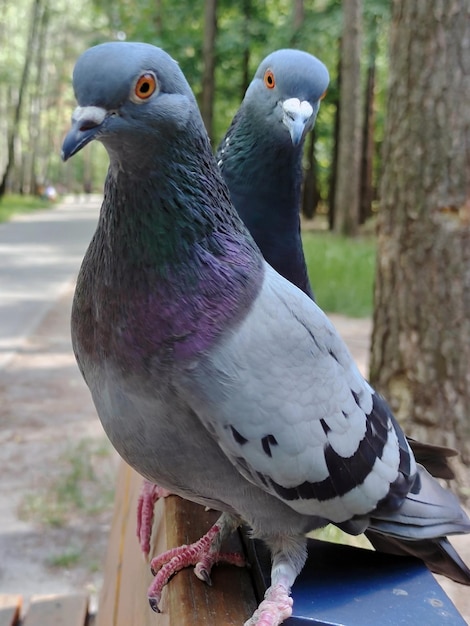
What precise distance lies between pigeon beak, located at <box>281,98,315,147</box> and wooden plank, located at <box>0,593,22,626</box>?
1962mm

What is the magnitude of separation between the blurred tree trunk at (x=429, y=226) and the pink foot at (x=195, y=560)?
7.63 feet

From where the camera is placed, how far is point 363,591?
148 centimetres

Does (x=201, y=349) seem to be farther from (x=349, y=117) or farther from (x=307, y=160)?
(x=307, y=160)

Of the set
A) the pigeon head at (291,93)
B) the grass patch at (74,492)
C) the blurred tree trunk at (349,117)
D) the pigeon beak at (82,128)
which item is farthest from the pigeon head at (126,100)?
the blurred tree trunk at (349,117)

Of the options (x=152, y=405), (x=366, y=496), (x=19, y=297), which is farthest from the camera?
(x=19, y=297)

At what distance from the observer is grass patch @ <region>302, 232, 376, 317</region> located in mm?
9156

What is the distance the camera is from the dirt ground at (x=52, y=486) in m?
3.71

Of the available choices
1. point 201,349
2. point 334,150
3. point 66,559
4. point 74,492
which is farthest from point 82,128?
point 334,150

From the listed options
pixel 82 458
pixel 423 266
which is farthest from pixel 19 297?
pixel 423 266

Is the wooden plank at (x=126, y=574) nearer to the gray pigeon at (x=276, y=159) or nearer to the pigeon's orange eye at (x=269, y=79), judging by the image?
the gray pigeon at (x=276, y=159)

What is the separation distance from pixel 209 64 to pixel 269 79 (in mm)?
13292

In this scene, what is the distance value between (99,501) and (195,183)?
3.47m

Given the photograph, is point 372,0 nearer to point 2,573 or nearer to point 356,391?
point 2,573

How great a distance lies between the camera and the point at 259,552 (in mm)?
1643
